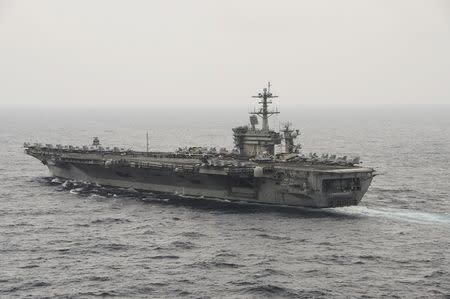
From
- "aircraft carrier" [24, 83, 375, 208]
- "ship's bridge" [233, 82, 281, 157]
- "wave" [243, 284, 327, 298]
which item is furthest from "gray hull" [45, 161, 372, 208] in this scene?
"wave" [243, 284, 327, 298]

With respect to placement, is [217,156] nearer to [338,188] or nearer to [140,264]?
[338,188]

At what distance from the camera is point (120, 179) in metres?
45.3

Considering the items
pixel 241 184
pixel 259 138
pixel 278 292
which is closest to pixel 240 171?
pixel 241 184

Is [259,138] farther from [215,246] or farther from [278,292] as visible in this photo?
[278,292]

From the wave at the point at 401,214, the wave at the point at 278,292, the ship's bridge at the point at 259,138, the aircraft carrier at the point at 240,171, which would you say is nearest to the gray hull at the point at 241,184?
the aircraft carrier at the point at 240,171

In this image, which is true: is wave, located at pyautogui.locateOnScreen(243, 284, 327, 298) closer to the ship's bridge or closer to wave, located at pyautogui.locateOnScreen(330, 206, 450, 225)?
wave, located at pyautogui.locateOnScreen(330, 206, 450, 225)

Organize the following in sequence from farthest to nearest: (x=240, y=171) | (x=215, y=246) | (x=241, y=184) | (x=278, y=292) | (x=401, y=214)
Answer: (x=241, y=184)
(x=240, y=171)
(x=401, y=214)
(x=215, y=246)
(x=278, y=292)

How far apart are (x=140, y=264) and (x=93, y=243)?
439 cm

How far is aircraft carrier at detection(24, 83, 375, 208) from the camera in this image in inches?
1416

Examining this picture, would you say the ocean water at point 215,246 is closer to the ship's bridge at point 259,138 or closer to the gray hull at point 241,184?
the gray hull at point 241,184

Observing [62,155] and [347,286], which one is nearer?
[347,286]

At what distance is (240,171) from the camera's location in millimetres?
37531

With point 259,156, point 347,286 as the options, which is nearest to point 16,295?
point 347,286

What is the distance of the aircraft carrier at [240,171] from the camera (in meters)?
36.0
